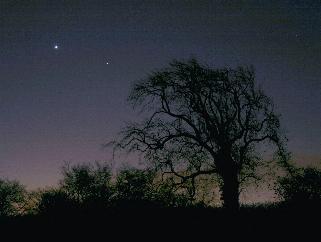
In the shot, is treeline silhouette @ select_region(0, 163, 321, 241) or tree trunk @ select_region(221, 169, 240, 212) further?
tree trunk @ select_region(221, 169, 240, 212)

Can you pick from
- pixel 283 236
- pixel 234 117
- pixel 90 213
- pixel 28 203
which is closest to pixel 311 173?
pixel 234 117

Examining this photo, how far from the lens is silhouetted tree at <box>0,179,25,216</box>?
294 feet

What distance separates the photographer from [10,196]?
9194cm

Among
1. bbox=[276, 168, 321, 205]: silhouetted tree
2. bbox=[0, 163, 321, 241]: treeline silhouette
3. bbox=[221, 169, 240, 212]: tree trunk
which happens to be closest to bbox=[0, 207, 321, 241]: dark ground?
bbox=[0, 163, 321, 241]: treeline silhouette

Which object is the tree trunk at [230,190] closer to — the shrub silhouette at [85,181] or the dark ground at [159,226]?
the dark ground at [159,226]

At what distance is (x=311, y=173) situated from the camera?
5669 centimetres

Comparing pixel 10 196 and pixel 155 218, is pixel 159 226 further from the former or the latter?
pixel 10 196

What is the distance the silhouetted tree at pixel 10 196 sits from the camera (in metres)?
89.6

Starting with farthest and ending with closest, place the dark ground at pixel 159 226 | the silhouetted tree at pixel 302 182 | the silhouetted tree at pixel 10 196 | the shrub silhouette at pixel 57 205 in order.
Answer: the silhouetted tree at pixel 10 196 → the silhouetted tree at pixel 302 182 → the shrub silhouette at pixel 57 205 → the dark ground at pixel 159 226

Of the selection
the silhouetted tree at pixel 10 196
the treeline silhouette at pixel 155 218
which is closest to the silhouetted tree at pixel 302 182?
the treeline silhouette at pixel 155 218

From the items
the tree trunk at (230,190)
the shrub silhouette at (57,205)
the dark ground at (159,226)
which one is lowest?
the dark ground at (159,226)

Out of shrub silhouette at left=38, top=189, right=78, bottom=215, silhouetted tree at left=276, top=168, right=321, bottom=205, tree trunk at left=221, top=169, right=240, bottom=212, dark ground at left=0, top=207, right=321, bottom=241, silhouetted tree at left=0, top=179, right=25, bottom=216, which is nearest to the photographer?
dark ground at left=0, top=207, right=321, bottom=241

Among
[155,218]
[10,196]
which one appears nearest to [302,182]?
[155,218]

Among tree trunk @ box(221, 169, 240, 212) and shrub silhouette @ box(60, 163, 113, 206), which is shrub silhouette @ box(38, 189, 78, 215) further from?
shrub silhouette @ box(60, 163, 113, 206)
